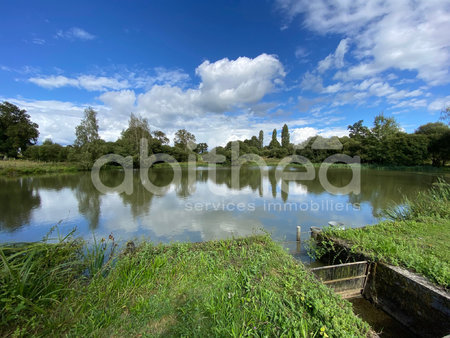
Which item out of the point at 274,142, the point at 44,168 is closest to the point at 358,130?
the point at 274,142

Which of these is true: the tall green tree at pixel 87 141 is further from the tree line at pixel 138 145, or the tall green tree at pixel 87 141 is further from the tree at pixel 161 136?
the tree at pixel 161 136

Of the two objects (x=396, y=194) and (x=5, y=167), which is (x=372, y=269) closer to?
(x=396, y=194)

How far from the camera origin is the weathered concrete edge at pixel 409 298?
252cm

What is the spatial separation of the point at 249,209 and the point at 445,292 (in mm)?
6268

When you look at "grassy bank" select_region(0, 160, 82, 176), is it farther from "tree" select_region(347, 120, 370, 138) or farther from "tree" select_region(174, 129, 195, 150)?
"tree" select_region(347, 120, 370, 138)

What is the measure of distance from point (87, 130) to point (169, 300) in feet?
108

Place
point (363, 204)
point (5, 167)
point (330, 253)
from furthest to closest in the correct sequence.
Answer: point (5, 167) → point (363, 204) → point (330, 253)

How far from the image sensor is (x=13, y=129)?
2712cm

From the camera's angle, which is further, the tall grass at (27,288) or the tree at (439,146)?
the tree at (439,146)

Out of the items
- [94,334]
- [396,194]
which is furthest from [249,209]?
[396,194]

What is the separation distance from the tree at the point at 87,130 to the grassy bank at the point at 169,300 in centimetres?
3069

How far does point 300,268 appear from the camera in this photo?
3014 mm

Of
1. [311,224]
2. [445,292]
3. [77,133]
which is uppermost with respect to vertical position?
[77,133]

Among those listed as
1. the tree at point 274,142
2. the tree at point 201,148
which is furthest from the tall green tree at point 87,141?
the tree at point 274,142
